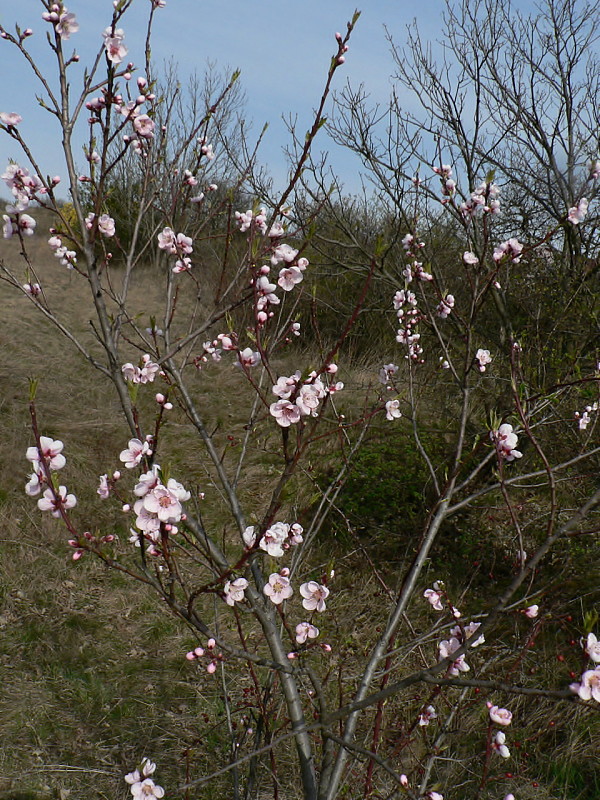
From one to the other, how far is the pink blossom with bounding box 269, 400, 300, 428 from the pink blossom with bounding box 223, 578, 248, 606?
0.41m

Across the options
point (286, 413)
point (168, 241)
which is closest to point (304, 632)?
point (286, 413)

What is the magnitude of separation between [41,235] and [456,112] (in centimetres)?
2288

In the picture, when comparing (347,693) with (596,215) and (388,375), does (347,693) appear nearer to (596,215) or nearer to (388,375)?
(388,375)

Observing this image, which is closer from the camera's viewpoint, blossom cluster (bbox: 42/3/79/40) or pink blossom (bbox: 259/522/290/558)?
pink blossom (bbox: 259/522/290/558)

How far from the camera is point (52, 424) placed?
6.25m

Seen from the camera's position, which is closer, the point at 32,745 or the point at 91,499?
the point at 32,745

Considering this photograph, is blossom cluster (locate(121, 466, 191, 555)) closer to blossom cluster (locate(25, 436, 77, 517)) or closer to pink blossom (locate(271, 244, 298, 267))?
blossom cluster (locate(25, 436, 77, 517))

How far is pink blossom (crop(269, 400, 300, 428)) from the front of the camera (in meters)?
1.44

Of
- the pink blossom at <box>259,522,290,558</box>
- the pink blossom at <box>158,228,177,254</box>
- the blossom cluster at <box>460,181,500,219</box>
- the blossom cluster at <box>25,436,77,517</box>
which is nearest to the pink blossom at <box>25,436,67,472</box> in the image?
the blossom cluster at <box>25,436,77,517</box>

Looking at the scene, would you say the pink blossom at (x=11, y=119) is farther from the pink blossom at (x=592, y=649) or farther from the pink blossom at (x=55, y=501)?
the pink blossom at (x=592, y=649)

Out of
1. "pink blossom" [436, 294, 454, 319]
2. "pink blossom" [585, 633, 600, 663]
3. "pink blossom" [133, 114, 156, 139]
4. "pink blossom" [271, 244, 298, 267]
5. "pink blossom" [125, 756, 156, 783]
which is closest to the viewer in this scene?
"pink blossom" [585, 633, 600, 663]

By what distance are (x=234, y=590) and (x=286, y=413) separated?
0.48 metres

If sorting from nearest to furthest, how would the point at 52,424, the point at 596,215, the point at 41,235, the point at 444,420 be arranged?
the point at 444,420 → the point at 596,215 → the point at 52,424 → the point at 41,235

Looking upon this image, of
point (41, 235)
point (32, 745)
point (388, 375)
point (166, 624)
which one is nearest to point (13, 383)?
point (166, 624)
